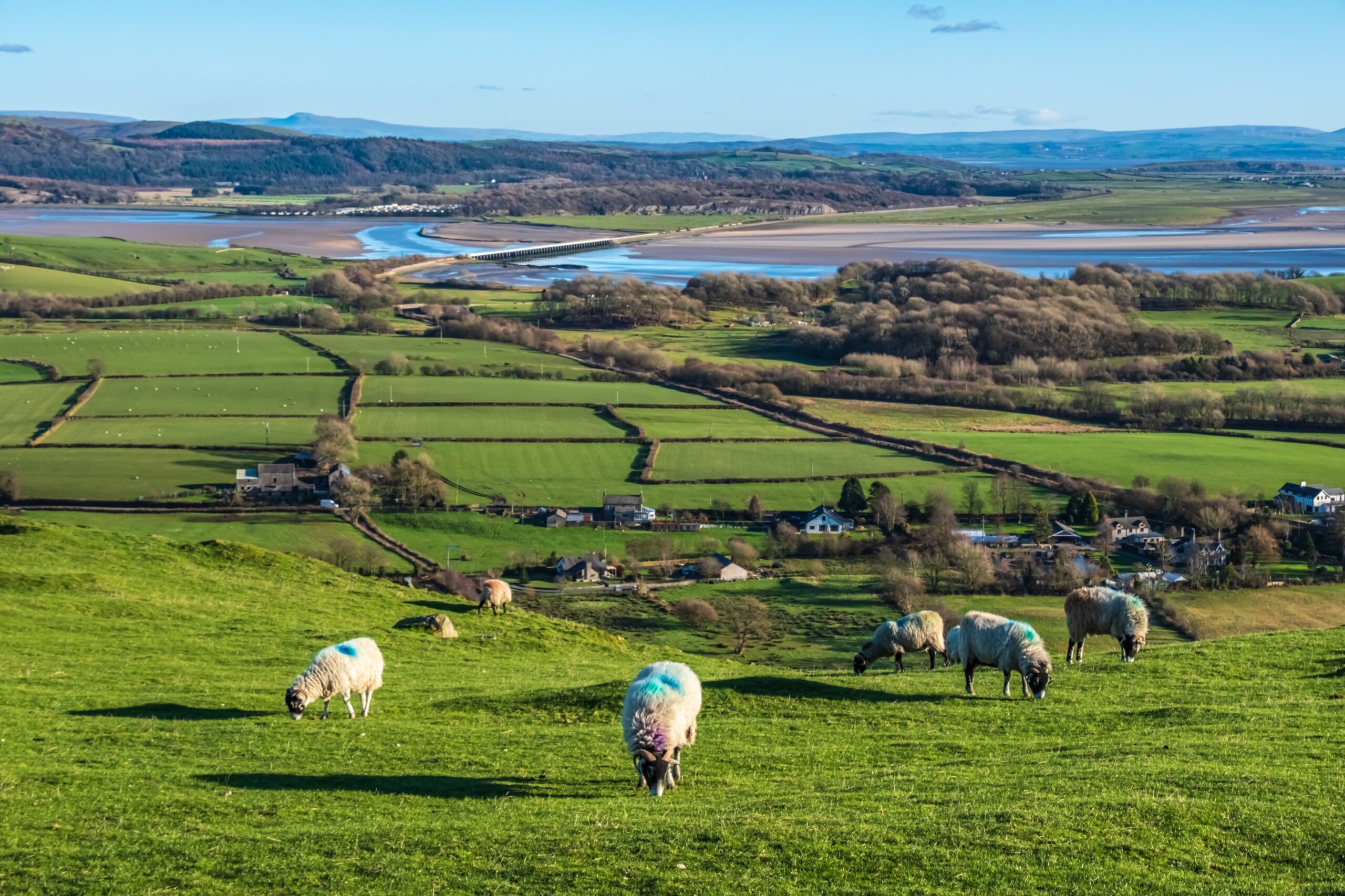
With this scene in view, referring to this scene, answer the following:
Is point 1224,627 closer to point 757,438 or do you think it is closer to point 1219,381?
point 757,438

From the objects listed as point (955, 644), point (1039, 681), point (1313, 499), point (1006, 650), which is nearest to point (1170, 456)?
point (1313, 499)

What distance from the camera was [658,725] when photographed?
1404 centimetres

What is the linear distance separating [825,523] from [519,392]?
109 feet

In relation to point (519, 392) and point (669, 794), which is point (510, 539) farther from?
point (669, 794)

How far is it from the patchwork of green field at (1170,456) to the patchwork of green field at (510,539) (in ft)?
43.9

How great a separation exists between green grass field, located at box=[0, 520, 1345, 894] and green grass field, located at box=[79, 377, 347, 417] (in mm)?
53231

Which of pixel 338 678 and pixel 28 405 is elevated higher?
pixel 338 678

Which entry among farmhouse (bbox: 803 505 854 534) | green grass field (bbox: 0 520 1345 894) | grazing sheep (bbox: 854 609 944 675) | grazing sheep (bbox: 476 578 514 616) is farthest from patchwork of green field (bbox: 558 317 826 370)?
green grass field (bbox: 0 520 1345 894)

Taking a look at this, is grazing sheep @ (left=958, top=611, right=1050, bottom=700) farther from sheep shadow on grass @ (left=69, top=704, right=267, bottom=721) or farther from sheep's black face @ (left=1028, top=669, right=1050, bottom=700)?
sheep shadow on grass @ (left=69, top=704, right=267, bottom=721)

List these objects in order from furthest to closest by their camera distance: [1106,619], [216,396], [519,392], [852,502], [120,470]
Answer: [519,392] → [216,396] → [120,470] → [852,502] → [1106,619]

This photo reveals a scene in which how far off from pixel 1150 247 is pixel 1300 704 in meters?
188

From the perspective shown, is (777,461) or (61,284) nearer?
(777,461)

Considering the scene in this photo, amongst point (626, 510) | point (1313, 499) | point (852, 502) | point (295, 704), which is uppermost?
point (295, 704)

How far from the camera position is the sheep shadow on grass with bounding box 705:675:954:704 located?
18219mm
